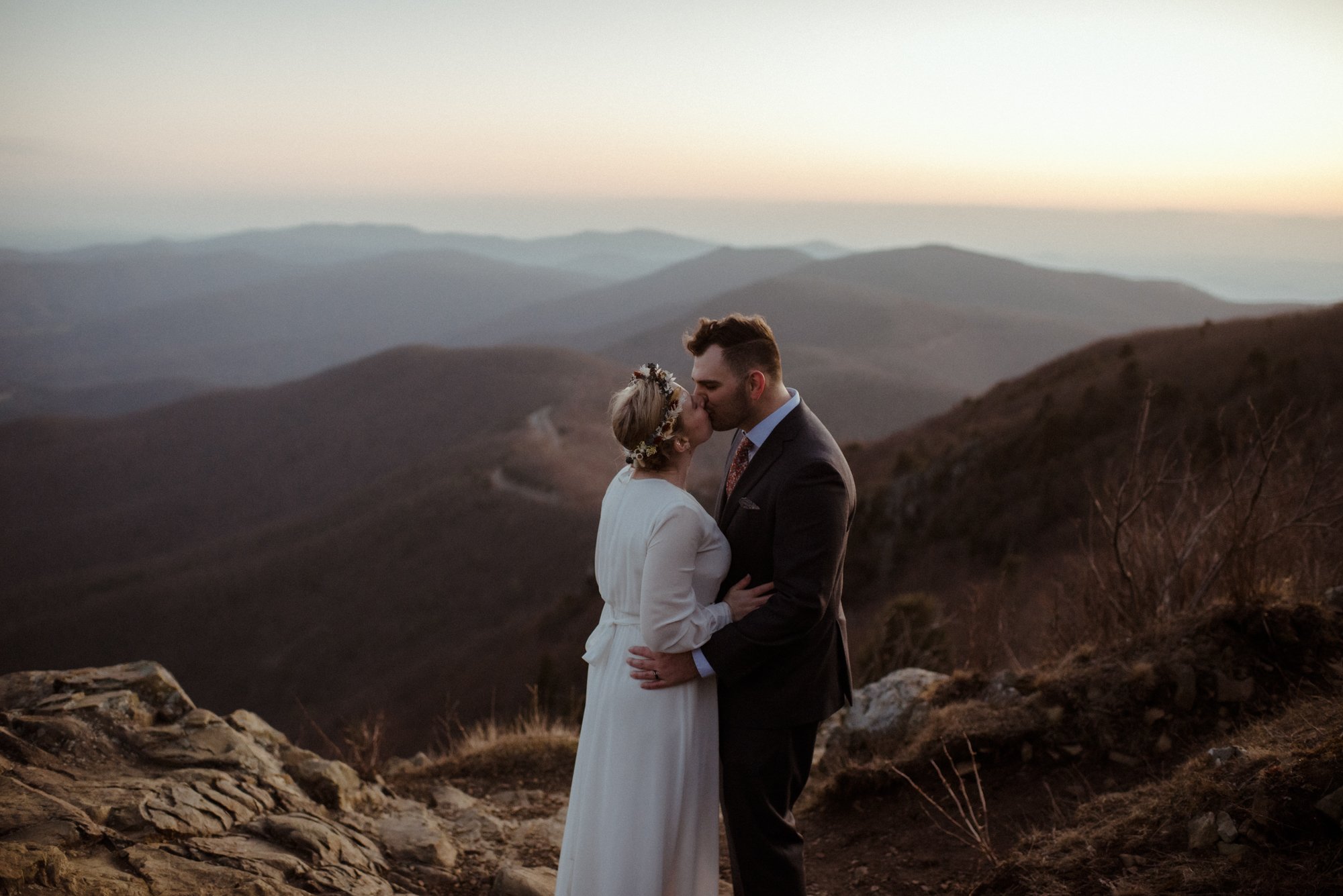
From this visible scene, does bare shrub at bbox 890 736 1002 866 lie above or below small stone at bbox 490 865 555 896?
above

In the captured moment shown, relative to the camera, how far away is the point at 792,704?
10.7ft

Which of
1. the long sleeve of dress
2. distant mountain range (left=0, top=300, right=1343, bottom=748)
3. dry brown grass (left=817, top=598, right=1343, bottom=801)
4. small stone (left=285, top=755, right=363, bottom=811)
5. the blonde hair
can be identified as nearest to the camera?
the long sleeve of dress

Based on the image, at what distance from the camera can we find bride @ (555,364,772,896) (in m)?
3.08

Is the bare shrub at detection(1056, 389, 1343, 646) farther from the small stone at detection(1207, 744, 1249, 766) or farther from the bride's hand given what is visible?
the bride's hand

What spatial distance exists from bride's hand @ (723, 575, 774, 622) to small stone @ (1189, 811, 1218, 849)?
181 centimetres

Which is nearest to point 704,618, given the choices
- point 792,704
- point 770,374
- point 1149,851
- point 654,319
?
point 792,704

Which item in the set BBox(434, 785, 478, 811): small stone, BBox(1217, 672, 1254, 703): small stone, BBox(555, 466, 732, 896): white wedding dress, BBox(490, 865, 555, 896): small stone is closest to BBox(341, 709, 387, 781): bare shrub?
BBox(434, 785, 478, 811): small stone

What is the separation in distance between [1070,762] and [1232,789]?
5.17ft

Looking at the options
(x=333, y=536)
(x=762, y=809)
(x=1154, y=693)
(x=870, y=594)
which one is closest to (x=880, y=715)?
(x=1154, y=693)

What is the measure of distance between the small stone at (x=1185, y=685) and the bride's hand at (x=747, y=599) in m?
2.86

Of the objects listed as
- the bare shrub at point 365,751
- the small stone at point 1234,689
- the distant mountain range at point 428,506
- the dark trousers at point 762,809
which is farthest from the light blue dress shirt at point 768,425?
the distant mountain range at point 428,506

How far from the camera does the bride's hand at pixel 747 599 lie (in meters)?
3.21

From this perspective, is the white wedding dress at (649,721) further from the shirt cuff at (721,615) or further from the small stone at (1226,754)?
the small stone at (1226,754)

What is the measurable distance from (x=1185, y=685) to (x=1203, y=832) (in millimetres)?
1705
